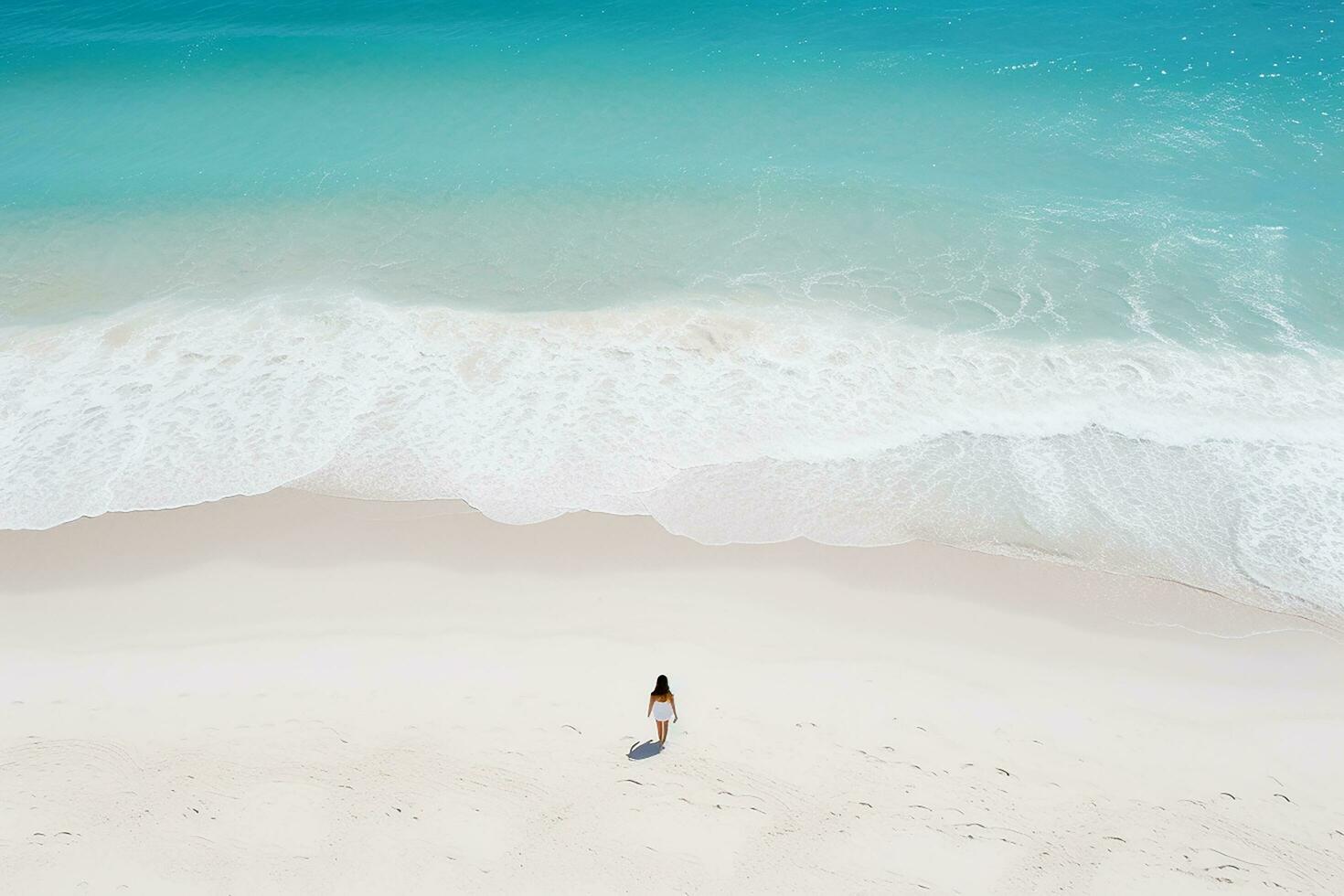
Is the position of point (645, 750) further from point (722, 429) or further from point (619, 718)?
point (722, 429)

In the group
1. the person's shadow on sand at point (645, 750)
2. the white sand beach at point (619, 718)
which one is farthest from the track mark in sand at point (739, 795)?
the person's shadow on sand at point (645, 750)

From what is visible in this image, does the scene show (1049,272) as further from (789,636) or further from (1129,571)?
(789,636)

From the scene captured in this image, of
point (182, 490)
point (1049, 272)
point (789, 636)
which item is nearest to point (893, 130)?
point (1049, 272)

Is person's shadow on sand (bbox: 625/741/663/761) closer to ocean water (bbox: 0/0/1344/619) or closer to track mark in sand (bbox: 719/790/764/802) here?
track mark in sand (bbox: 719/790/764/802)

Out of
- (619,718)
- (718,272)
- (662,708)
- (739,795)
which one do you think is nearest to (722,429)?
(718,272)

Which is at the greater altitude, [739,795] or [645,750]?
[645,750]

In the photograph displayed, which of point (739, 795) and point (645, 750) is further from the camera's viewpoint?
point (645, 750)

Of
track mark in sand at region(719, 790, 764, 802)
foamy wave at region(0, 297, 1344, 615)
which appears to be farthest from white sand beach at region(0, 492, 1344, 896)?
foamy wave at region(0, 297, 1344, 615)
